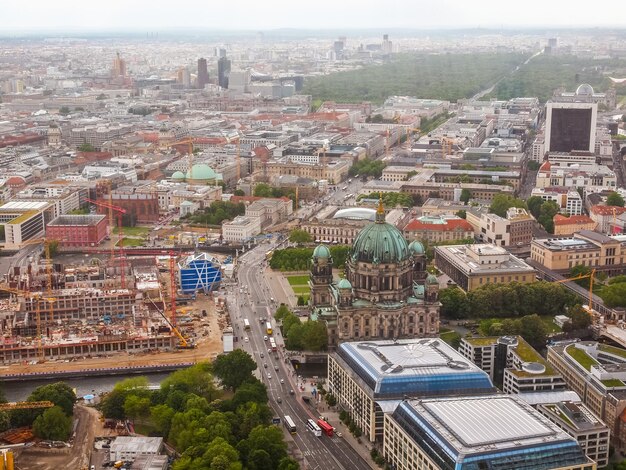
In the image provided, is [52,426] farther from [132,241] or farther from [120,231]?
[132,241]

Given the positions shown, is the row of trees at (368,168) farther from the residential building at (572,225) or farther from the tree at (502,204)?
the residential building at (572,225)

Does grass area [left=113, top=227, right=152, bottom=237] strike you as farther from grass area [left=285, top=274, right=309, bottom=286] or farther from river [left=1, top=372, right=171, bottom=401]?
river [left=1, top=372, right=171, bottom=401]

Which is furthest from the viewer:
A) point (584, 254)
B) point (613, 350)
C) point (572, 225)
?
point (572, 225)

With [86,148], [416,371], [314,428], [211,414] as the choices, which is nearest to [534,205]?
[416,371]

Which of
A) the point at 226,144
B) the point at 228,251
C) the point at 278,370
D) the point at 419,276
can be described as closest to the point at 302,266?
the point at 228,251

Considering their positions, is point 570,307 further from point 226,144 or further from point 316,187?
point 226,144

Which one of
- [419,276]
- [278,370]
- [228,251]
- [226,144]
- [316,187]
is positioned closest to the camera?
[278,370]
